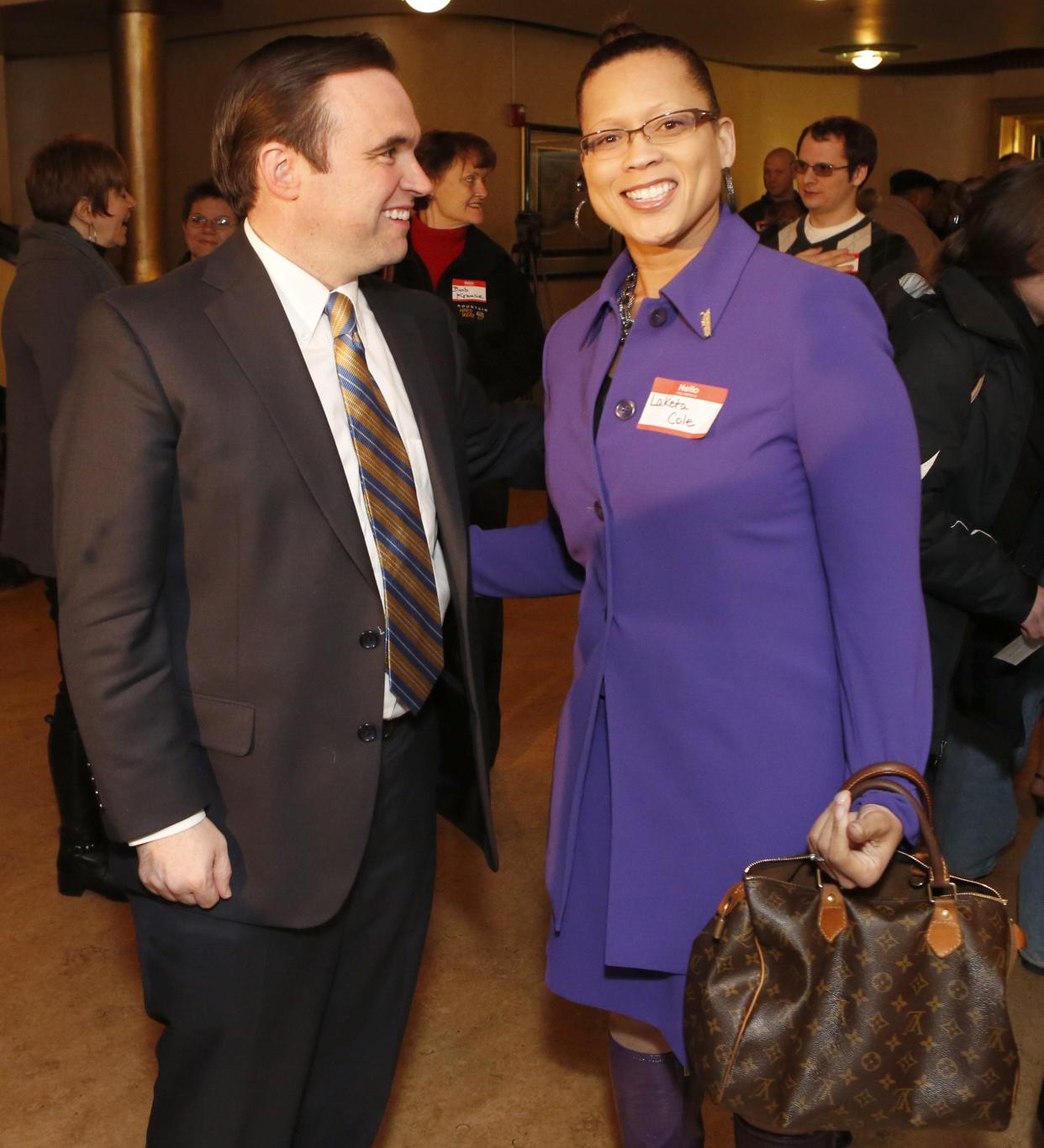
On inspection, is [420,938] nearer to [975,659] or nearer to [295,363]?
[295,363]

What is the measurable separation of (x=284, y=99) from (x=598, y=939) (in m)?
1.18

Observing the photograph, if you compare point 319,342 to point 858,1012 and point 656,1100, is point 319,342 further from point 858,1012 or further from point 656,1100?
point 656,1100

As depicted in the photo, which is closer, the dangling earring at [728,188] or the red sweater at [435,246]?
the dangling earring at [728,188]

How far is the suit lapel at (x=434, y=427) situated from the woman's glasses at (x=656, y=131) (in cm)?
38

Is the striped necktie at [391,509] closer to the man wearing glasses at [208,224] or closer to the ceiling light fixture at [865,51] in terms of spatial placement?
the man wearing glasses at [208,224]

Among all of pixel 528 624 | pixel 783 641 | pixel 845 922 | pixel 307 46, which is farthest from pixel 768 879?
pixel 528 624

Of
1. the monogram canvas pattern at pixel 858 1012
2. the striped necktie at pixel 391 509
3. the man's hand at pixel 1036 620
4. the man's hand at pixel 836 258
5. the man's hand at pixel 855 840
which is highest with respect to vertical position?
the man's hand at pixel 836 258

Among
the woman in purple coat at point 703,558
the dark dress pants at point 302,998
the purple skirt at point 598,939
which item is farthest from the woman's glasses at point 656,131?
the dark dress pants at point 302,998

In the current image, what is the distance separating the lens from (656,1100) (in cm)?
190

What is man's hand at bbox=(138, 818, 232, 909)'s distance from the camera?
62.4 inches

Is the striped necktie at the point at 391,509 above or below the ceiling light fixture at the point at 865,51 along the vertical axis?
below

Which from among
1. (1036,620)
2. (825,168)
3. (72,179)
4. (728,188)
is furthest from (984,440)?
(72,179)

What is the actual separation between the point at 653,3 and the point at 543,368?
8325mm

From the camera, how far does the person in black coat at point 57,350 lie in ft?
10.5
